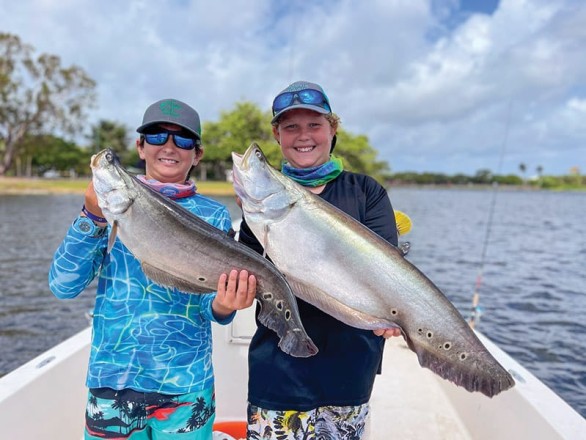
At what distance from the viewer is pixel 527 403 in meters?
3.60


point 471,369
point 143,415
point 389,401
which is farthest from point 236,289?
point 389,401

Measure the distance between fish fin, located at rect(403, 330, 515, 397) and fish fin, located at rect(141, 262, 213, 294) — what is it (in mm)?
1124

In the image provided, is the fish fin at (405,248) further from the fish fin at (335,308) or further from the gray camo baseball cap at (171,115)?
the gray camo baseball cap at (171,115)

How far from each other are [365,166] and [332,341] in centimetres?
6349

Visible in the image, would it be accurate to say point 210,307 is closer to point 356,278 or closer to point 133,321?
point 133,321

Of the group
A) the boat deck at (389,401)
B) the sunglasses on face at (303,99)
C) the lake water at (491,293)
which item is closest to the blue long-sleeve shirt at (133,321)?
the sunglasses on face at (303,99)

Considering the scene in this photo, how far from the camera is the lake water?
9.82 metres

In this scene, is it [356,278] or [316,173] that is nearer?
[356,278]

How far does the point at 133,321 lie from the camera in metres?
2.44

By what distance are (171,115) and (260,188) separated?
65 cm

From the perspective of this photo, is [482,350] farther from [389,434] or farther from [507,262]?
[507,262]

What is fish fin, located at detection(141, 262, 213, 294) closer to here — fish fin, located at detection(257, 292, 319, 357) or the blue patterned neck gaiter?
fish fin, located at detection(257, 292, 319, 357)

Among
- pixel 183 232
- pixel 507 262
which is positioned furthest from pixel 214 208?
pixel 507 262

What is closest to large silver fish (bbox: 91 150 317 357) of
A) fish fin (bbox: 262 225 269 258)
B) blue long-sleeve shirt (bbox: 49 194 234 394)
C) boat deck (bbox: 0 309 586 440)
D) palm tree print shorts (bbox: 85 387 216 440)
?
fish fin (bbox: 262 225 269 258)
